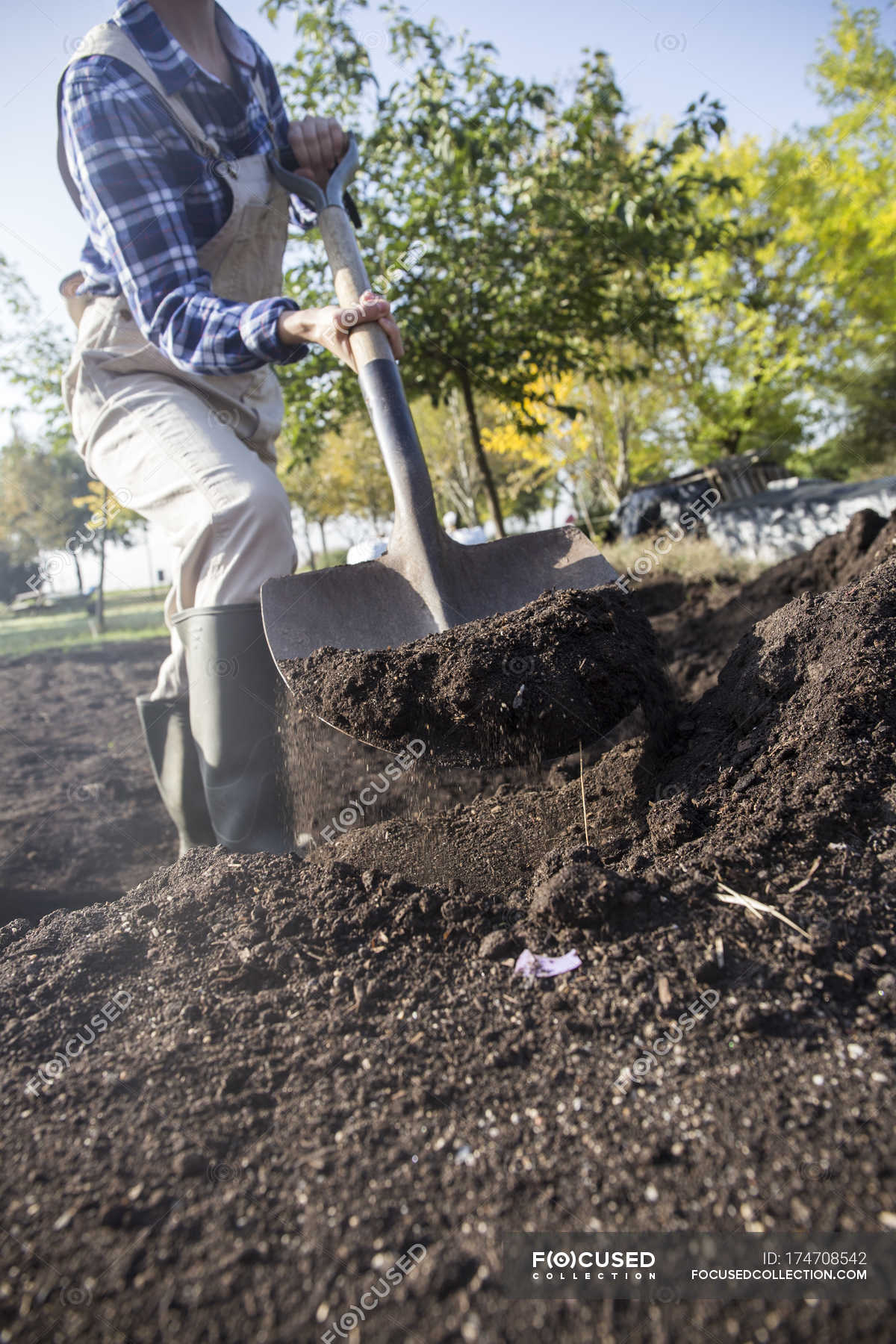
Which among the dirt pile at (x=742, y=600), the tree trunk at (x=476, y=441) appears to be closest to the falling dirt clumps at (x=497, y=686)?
the dirt pile at (x=742, y=600)

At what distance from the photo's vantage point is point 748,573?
5.32 meters

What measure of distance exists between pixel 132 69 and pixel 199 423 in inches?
37.7

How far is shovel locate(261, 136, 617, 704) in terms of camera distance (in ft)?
7.02

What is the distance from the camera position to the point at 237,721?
2.08m

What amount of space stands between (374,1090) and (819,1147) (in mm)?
619

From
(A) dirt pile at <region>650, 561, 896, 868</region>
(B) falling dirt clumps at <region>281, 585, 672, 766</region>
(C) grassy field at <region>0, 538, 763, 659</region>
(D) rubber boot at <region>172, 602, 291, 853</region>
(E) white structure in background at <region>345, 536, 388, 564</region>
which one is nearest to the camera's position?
(A) dirt pile at <region>650, 561, 896, 868</region>


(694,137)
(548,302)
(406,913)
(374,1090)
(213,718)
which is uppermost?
(694,137)

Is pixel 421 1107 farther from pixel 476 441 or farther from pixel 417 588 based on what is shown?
pixel 476 441

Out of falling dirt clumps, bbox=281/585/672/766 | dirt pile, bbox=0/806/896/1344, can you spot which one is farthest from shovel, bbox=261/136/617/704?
dirt pile, bbox=0/806/896/1344

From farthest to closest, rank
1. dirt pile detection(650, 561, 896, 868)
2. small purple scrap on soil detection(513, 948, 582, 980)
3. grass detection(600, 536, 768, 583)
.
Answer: grass detection(600, 536, 768, 583)
dirt pile detection(650, 561, 896, 868)
small purple scrap on soil detection(513, 948, 582, 980)

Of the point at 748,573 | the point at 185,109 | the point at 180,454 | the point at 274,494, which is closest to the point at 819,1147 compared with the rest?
the point at 274,494

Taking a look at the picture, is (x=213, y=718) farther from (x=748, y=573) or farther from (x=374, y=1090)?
(x=748, y=573)

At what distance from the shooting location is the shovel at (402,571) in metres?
2.14

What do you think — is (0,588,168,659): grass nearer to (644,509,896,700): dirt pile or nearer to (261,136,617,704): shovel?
(644,509,896,700): dirt pile
